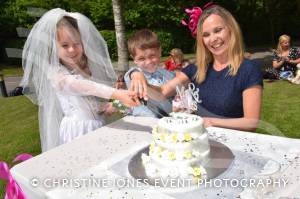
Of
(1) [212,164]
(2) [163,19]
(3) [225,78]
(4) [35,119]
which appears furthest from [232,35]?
(2) [163,19]

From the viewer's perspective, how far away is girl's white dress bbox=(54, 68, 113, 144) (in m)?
2.78

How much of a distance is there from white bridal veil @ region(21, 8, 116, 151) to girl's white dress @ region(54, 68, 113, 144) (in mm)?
57

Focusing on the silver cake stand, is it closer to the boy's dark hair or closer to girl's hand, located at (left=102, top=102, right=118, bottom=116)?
girl's hand, located at (left=102, top=102, right=118, bottom=116)

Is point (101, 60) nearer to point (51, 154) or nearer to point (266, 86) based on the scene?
point (51, 154)

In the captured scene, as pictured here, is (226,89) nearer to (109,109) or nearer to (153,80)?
(153,80)

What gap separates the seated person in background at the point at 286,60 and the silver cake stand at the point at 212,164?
22.5 ft

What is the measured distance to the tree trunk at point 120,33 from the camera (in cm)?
836

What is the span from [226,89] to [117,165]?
105 centimetres

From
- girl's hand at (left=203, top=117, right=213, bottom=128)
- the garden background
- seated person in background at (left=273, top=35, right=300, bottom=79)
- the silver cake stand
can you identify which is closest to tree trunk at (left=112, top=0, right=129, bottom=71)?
the garden background

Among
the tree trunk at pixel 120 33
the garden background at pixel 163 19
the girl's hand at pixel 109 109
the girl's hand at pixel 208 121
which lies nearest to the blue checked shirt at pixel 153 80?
the girl's hand at pixel 109 109

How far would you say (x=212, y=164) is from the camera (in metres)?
2.03

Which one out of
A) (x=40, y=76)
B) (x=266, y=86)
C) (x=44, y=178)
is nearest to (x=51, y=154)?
(x=44, y=178)

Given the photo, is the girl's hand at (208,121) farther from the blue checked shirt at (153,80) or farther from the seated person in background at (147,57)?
the seated person in background at (147,57)

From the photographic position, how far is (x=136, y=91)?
246cm
